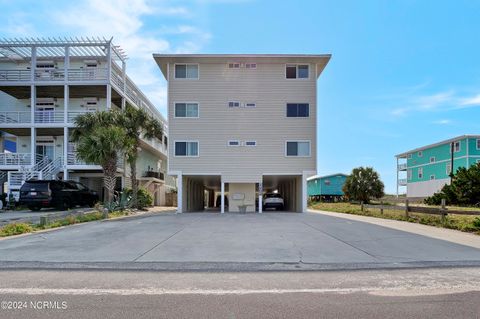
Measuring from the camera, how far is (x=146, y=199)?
97.0 ft

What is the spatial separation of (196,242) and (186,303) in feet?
17.3

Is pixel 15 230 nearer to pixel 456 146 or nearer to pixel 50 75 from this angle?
pixel 50 75

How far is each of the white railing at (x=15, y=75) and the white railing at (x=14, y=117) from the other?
283cm

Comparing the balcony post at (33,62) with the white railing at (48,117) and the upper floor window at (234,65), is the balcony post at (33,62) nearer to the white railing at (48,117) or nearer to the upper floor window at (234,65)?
the white railing at (48,117)

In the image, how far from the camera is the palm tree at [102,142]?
2188cm

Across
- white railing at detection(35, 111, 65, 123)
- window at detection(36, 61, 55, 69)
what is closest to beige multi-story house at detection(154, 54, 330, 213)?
white railing at detection(35, 111, 65, 123)

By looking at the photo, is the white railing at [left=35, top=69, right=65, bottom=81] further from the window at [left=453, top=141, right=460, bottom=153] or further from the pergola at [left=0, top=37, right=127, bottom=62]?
the window at [left=453, top=141, right=460, bottom=153]

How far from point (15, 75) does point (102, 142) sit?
14164 millimetres

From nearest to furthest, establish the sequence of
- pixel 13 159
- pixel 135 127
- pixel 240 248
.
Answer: pixel 240 248 < pixel 135 127 < pixel 13 159

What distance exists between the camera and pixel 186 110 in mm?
25062

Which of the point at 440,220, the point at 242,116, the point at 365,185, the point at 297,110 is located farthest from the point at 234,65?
the point at 365,185

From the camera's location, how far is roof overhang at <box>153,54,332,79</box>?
24.7 meters

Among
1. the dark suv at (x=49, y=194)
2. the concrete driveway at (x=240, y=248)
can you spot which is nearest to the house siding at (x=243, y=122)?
the dark suv at (x=49, y=194)

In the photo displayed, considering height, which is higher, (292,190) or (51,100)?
(51,100)
